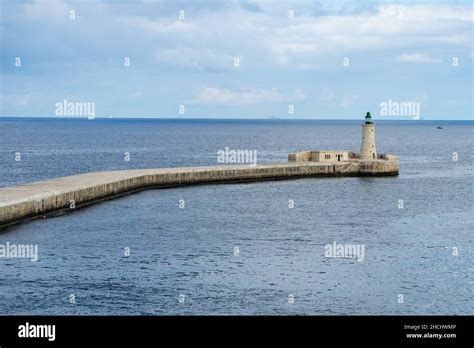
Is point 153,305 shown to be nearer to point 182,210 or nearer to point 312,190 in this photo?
point 182,210

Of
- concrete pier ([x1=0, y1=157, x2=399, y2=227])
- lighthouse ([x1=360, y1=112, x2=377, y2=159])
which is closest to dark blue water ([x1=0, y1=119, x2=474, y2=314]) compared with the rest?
concrete pier ([x1=0, y1=157, x2=399, y2=227])

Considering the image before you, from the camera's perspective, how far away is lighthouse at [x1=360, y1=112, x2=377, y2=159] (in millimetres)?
89875

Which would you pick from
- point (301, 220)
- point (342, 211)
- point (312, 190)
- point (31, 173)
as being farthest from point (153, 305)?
point (31, 173)

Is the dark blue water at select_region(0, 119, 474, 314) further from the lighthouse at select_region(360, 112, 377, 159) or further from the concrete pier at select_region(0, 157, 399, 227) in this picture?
the lighthouse at select_region(360, 112, 377, 159)

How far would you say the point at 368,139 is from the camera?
90.7 m

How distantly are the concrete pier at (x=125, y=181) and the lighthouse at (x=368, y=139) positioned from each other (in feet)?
5.46

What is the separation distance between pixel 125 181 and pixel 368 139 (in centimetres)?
3291

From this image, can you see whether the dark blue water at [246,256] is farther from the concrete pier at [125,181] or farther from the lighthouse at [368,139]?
the lighthouse at [368,139]

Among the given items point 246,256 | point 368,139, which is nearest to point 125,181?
point 246,256

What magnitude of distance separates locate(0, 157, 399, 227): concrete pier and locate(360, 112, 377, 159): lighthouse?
1663 mm

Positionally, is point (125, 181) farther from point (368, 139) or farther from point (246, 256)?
point (368, 139)

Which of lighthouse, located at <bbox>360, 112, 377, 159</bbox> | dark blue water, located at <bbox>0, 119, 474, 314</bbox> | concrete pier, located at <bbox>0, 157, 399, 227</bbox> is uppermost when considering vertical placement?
lighthouse, located at <bbox>360, 112, 377, 159</bbox>

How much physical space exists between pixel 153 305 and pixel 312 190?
43.7m

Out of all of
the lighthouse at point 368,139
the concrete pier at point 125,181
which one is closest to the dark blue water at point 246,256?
the concrete pier at point 125,181
